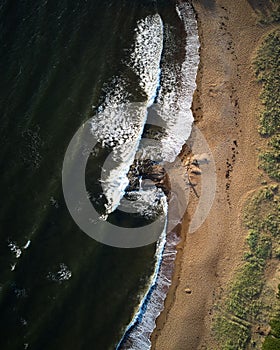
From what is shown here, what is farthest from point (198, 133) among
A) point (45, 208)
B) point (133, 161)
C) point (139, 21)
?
point (45, 208)

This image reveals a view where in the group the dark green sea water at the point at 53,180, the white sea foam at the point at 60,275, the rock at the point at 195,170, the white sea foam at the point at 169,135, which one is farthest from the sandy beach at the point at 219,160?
the white sea foam at the point at 60,275

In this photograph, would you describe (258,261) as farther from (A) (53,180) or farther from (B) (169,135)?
(A) (53,180)

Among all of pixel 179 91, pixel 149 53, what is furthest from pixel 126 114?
pixel 149 53

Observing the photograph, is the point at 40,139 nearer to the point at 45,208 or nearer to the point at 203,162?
the point at 45,208

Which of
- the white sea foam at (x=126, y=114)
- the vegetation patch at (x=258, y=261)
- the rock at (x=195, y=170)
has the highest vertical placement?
the white sea foam at (x=126, y=114)

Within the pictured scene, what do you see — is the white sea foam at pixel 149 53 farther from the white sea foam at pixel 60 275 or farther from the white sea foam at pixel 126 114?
the white sea foam at pixel 60 275
